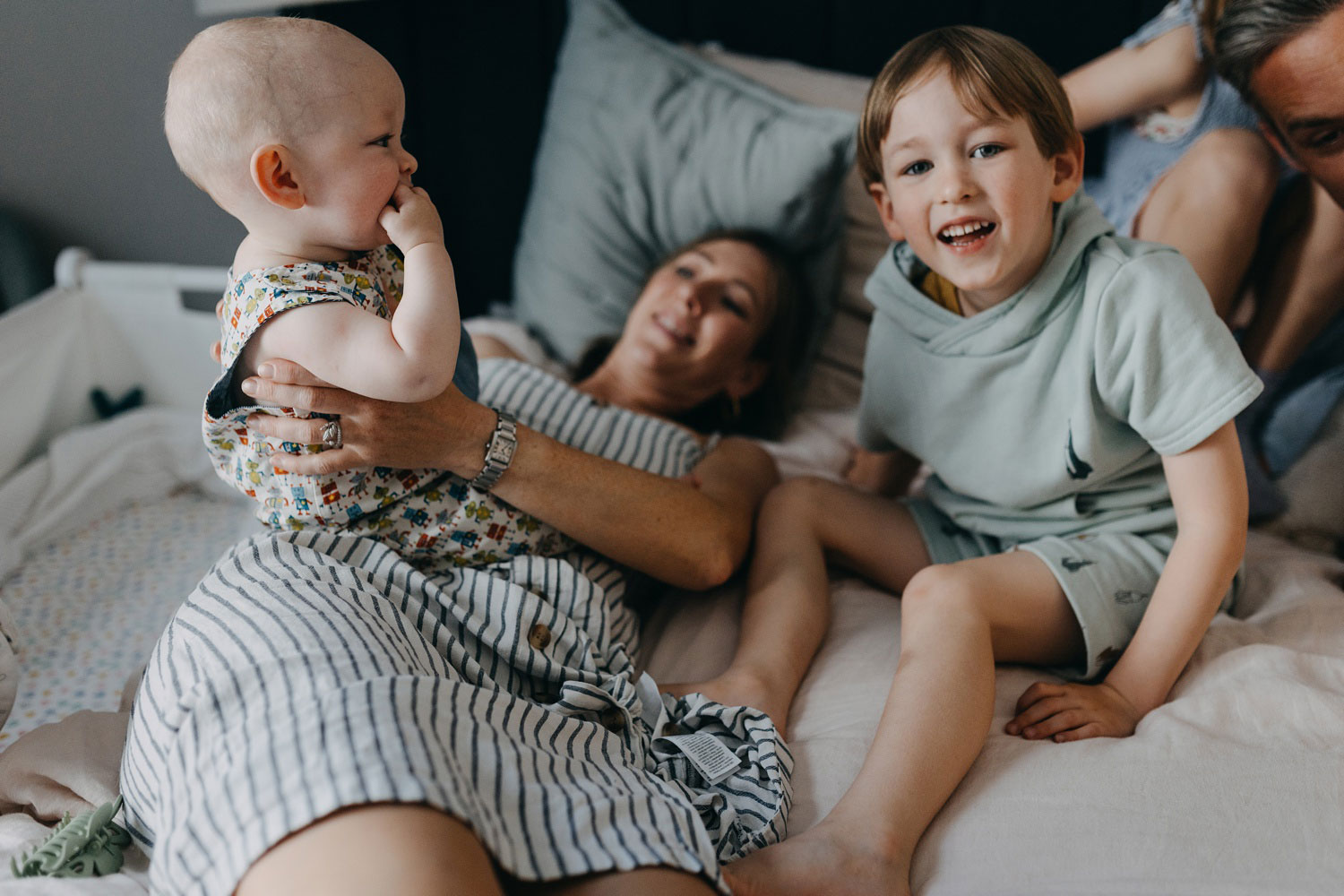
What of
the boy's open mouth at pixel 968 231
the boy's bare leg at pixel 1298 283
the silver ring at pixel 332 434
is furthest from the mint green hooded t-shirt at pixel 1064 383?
the silver ring at pixel 332 434

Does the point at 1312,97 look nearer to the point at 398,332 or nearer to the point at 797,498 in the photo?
the point at 797,498

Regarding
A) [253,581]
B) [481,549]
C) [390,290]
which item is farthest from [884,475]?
[253,581]

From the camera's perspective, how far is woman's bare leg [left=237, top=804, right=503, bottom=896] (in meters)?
0.61

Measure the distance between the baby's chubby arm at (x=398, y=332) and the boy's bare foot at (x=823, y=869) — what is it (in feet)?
1.55

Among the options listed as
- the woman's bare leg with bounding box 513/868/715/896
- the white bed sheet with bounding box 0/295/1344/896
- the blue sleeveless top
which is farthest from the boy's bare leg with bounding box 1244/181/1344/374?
the woman's bare leg with bounding box 513/868/715/896

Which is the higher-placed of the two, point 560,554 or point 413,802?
point 413,802

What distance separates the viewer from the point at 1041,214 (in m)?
1.01

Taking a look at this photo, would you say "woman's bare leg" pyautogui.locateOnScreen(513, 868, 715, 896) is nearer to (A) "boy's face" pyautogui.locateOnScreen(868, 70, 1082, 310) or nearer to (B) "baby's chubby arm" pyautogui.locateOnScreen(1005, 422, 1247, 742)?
(B) "baby's chubby arm" pyautogui.locateOnScreen(1005, 422, 1247, 742)

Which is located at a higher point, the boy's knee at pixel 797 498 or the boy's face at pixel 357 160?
the boy's face at pixel 357 160

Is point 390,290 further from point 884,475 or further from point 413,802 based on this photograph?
point 884,475

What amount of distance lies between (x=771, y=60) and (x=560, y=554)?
115 cm

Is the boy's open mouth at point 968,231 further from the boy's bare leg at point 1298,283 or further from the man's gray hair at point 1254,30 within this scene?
the boy's bare leg at point 1298,283

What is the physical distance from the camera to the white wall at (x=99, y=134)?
114cm

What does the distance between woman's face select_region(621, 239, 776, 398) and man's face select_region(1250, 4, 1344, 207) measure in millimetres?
682
